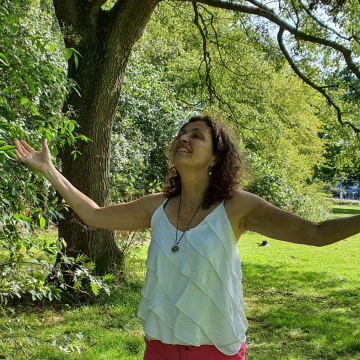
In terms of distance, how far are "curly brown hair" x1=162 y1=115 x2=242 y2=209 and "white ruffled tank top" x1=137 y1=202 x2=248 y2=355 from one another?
0.16 meters

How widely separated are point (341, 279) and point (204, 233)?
6528 millimetres

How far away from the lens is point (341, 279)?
7691 millimetres

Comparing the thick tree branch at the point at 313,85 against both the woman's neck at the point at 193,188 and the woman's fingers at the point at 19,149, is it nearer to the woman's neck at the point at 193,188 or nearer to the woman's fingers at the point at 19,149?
the woman's neck at the point at 193,188

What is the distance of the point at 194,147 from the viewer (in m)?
2.25

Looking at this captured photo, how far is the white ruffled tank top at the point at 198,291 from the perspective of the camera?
190 cm

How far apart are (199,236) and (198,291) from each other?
0.85 feet

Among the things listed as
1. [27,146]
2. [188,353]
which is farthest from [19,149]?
[188,353]

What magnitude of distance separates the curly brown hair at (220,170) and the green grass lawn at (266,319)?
116cm

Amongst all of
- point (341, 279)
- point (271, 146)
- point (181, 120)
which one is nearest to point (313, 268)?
point (341, 279)

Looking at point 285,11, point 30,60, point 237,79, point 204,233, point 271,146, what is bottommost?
point 204,233

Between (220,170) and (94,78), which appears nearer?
(220,170)

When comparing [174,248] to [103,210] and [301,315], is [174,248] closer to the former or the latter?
[103,210]

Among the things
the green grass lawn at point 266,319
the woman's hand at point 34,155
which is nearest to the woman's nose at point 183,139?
the woman's hand at point 34,155

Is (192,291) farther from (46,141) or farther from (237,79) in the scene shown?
(237,79)
